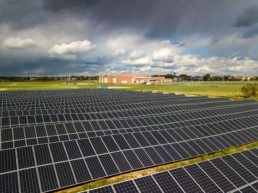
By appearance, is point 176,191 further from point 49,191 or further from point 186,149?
point 186,149

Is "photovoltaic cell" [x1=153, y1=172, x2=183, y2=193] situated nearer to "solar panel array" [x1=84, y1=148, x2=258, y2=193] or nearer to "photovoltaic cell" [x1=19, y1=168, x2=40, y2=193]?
"solar panel array" [x1=84, y1=148, x2=258, y2=193]

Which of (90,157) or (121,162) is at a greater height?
(90,157)

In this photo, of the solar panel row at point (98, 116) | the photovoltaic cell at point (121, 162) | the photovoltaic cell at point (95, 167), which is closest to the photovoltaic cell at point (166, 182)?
the photovoltaic cell at point (121, 162)

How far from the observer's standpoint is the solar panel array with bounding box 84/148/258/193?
7.12 metres

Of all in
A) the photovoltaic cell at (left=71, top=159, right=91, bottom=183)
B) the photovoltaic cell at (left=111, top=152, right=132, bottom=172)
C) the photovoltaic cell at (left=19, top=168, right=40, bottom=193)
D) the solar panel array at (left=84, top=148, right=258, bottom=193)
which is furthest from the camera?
the photovoltaic cell at (left=111, top=152, right=132, bottom=172)

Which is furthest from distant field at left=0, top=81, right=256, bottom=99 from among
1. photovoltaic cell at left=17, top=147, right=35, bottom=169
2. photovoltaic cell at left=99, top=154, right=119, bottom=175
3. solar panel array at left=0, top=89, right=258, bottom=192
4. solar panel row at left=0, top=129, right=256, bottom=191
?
photovoltaic cell at left=17, top=147, right=35, bottom=169

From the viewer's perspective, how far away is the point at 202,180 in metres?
8.18

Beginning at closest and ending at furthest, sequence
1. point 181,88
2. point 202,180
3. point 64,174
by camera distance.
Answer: point 202,180
point 64,174
point 181,88

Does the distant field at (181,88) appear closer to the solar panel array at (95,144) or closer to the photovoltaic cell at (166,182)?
the solar panel array at (95,144)

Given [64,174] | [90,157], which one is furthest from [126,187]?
[90,157]

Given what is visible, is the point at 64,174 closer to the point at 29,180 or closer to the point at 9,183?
the point at 29,180

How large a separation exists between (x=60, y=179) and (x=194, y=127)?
14.1 meters

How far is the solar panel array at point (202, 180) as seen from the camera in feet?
23.4

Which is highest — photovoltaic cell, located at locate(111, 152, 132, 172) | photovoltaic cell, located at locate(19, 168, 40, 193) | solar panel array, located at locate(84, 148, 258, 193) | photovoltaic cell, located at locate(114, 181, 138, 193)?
photovoltaic cell, located at locate(114, 181, 138, 193)
